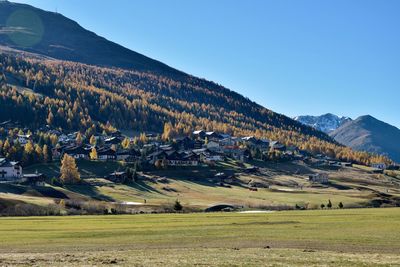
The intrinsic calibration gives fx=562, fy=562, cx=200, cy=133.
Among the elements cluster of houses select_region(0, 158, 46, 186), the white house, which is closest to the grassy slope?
cluster of houses select_region(0, 158, 46, 186)

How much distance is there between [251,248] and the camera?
49.6 m

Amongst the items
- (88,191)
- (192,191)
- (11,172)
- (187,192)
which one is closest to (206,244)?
(88,191)

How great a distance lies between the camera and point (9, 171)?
16575cm

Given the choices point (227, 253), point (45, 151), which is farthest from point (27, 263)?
point (45, 151)

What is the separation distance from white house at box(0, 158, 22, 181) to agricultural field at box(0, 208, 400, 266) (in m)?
94.8

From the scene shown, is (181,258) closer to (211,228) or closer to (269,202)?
(211,228)

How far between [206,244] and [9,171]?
126 m

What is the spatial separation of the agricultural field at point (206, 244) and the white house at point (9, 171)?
94.8 m

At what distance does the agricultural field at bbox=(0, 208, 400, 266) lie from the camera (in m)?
40.4

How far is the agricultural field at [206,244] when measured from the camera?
4038cm

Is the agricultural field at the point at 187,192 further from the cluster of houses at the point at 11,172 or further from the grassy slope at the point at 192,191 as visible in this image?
the cluster of houses at the point at 11,172

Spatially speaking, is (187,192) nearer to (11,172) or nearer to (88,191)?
(88,191)

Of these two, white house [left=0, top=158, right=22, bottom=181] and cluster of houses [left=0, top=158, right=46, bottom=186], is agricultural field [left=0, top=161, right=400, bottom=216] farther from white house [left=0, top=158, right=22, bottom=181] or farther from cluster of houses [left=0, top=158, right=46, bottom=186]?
white house [left=0, top=158, right=22, bottom=181]

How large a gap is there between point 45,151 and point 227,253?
511 feet
